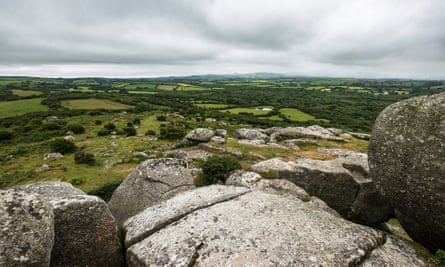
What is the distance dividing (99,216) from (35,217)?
2.32 meters

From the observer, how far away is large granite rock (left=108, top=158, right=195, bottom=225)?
42.1ft

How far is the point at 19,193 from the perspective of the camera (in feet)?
21.6

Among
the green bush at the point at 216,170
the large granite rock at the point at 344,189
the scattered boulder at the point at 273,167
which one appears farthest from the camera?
the green bush at the point at 216,170

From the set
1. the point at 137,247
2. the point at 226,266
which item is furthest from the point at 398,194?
the point at 137,247

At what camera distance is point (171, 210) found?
31.5 feet

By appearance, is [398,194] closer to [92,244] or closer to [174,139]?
[92,244]

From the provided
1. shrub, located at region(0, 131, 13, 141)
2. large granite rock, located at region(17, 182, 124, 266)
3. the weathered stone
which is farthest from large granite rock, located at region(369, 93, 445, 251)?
shrub, located at region(0, 131, 13, 141)

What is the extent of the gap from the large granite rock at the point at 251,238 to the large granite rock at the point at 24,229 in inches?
105

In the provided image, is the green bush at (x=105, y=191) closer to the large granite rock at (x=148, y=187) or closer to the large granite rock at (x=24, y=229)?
the large granite rock at (x=148, y=187)

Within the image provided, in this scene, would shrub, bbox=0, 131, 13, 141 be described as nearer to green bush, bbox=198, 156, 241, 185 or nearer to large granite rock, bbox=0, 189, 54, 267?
green bush, bbox=198, 156, 241, 185

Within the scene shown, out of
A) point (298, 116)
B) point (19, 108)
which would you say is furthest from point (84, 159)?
point (298, 116)

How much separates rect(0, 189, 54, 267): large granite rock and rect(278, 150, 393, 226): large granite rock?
38.8 feet

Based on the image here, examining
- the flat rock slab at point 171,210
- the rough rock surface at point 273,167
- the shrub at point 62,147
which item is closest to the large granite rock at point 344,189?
the rough rock surface at point 273,167

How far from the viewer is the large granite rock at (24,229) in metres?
5.64
